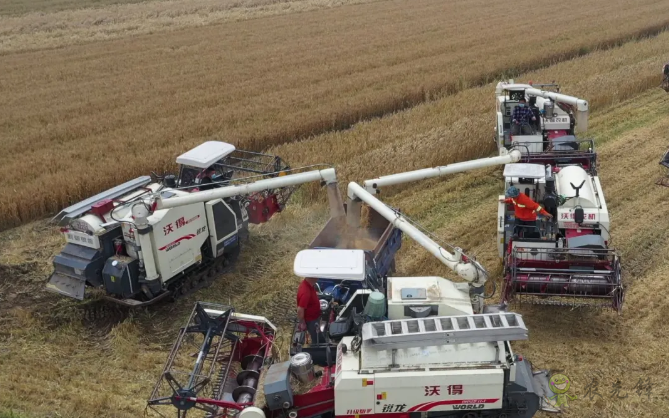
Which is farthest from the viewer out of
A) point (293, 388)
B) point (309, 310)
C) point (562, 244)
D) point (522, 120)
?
point (522, 120)

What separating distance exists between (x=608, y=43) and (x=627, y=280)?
→ 21620mm

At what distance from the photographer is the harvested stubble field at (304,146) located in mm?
10562

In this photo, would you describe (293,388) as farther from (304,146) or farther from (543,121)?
(304,146)

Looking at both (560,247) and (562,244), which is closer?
(560,247)

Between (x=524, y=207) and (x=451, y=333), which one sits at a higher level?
(x=451, y=333)

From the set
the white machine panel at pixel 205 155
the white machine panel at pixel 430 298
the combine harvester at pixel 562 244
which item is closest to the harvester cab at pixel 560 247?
the combine harvester at pixel 562 244

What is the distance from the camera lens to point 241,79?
26.8 m

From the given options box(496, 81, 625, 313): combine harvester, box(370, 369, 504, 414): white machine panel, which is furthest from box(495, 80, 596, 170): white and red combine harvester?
box(370, 369, 504, 414): white machine panel

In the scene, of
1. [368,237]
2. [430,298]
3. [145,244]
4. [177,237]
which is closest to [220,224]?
[177,237]

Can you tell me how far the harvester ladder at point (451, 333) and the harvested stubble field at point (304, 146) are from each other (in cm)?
217

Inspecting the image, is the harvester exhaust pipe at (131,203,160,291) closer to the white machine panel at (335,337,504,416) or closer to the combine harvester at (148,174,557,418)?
the combine harvester at (148,174,557,418)

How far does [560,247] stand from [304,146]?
30.2 feet

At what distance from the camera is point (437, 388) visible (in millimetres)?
7828

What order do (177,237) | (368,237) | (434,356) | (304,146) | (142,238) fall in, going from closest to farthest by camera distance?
(434,356) < (142,238) < (177,237) < (368,237) < (304,146)
